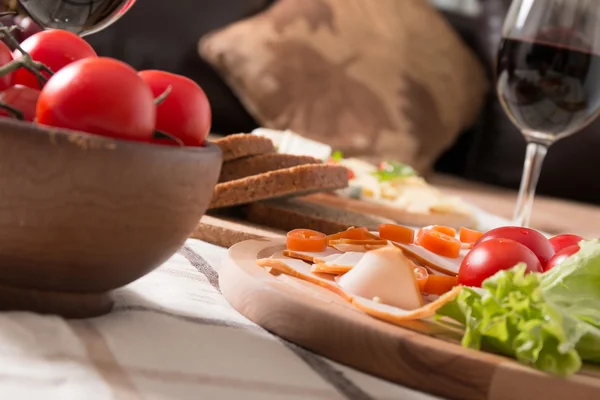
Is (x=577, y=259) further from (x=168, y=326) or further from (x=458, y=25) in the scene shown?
(x=458, y=25)

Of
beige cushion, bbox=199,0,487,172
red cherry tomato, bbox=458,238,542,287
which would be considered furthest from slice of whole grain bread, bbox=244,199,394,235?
beige cushion, bbox=199,0,487,172

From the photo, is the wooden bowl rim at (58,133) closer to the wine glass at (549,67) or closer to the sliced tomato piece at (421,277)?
the sliced tomato piece at (421,277)

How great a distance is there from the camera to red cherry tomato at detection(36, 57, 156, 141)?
570mm

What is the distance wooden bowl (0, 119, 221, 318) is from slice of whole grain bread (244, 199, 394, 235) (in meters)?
0.56

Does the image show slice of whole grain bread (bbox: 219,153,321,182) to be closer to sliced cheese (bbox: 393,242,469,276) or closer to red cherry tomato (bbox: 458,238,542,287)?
sliced cheese (bbox: 393,242,469,276)

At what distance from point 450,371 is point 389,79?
7.75ft

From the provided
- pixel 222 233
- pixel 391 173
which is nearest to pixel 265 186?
pixel 222 233

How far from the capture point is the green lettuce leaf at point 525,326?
1.84 ft

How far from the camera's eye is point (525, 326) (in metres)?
0.57

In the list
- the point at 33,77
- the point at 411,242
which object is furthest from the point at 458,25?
the point at 33,77

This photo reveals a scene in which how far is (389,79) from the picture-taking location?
287 centimetres

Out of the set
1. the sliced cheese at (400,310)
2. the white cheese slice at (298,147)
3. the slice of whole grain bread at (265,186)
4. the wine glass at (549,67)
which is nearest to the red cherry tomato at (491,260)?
the sliced cheese at (400,310)

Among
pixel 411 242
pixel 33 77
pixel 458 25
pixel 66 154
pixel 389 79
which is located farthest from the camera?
pixel 458 25

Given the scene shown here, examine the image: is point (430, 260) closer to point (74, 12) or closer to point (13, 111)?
point (13, 111)
